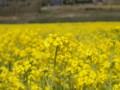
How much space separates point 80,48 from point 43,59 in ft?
4.45

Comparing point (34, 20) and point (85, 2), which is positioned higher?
point (34, 20)

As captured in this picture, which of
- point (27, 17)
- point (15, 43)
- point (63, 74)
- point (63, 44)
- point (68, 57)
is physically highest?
point (63, 44)

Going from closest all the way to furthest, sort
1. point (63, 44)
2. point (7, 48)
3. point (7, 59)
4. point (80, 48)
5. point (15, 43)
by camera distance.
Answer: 1. point (63, 44)
2. point (80, 48)
3. point (7, 59)
4. point (7, 48)
5. point (15, 43)

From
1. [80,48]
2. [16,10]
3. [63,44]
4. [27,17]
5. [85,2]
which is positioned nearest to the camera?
[63,44]

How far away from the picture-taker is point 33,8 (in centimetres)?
3984

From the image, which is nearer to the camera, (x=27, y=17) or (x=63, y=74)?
(x=63, y=74)

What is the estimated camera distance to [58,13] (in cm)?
3189

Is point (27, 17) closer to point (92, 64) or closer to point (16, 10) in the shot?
point (16, 10)

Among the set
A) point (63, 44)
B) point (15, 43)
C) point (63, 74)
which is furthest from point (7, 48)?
point (63, 44)

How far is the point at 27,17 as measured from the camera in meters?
29.8

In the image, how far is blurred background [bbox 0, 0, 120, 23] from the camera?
88.5 ft

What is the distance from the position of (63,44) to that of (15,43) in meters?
4.79

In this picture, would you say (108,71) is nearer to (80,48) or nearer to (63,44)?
(63,44)

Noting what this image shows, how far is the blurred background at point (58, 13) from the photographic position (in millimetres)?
26969
